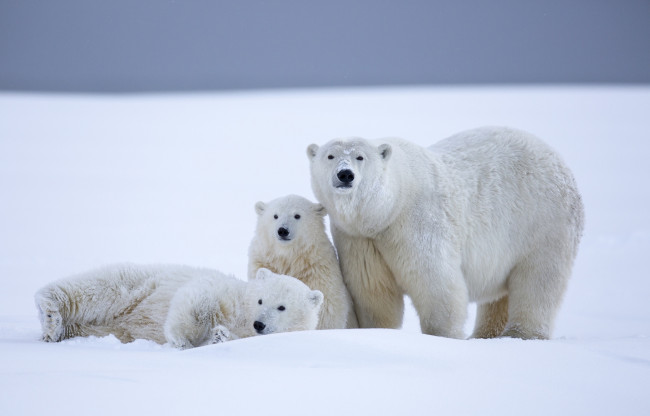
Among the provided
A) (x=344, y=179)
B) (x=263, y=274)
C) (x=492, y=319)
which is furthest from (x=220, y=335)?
(x=492, y=319)

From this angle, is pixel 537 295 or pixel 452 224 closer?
pixel 452 224

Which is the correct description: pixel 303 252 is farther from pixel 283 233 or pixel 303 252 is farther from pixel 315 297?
pixel 315 297

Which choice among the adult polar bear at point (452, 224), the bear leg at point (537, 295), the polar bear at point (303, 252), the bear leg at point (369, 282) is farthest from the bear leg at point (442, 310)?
the bear leg at point (537, 295)

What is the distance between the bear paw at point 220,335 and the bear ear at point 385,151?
4.50ft

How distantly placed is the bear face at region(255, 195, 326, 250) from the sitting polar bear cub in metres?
0.39

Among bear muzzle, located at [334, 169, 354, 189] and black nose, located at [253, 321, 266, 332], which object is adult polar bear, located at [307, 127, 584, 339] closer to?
bear muzzle, located at [334, 169, 354, 189]

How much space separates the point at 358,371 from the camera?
2.91m

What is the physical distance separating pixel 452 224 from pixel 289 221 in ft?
3.10

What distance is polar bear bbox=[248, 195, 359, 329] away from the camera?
14.4 feet

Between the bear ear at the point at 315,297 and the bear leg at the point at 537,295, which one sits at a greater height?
the bear ear at the point at 315,297

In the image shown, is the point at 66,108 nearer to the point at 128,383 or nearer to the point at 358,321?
the point at 358,321

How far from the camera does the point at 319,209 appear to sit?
4.56m

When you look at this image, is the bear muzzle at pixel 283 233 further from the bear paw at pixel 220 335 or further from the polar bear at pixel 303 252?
the bear paw at pixel 220 335

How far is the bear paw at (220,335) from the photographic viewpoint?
3.66 m
